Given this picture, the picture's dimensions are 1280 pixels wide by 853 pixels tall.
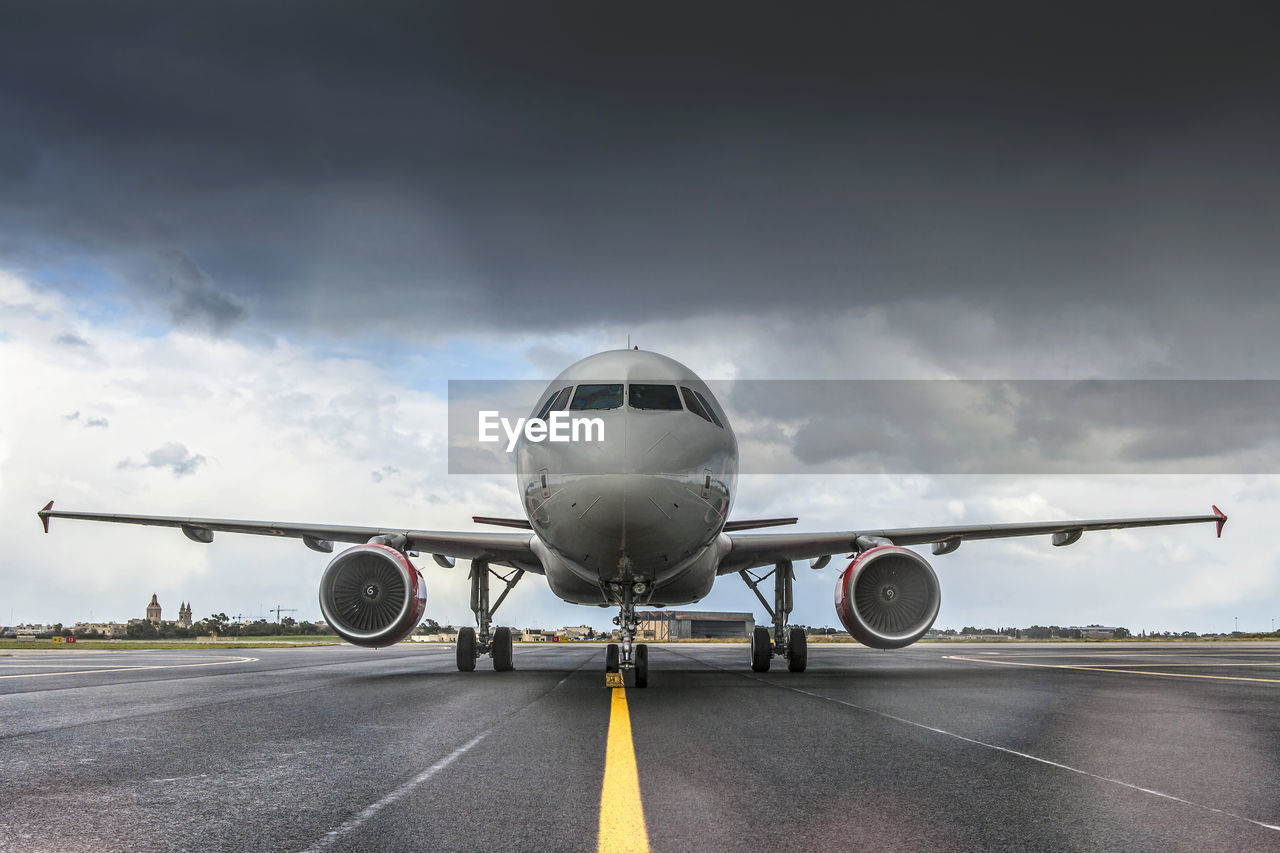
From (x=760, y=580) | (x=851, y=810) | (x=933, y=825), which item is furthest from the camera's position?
(x=760, y=580)

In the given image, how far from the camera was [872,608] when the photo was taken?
1312 centimetres

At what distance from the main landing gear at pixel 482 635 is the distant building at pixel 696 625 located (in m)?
66.0

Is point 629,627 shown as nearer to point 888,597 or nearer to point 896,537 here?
point 888,597

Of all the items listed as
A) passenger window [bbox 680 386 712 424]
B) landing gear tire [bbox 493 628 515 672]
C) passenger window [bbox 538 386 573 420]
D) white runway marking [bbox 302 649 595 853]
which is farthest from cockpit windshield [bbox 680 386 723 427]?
landing gear tire [bbox 493 628 515 672]

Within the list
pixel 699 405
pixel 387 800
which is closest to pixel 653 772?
pixel 387 800

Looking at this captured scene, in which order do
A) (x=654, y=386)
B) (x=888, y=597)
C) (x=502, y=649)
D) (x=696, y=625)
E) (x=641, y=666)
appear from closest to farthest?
(x=654, y=386)
(x=641, y=666)
(x=888, y=597)
(x=502, y=649)
(x=696, y=625)

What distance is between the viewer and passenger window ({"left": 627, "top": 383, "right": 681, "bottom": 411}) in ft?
31.9

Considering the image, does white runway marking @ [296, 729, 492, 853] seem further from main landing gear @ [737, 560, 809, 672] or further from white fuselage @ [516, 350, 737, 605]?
main landing gear @ [737, 560, 809, 672]

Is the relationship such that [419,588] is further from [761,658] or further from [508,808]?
[508,808]

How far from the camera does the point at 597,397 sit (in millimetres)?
9953

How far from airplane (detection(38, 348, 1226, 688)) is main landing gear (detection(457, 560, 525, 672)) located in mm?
28

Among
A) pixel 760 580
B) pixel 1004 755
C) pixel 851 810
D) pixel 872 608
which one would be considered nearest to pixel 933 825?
pixel 851 810

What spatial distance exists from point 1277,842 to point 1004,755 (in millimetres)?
2211

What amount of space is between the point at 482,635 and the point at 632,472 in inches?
327
